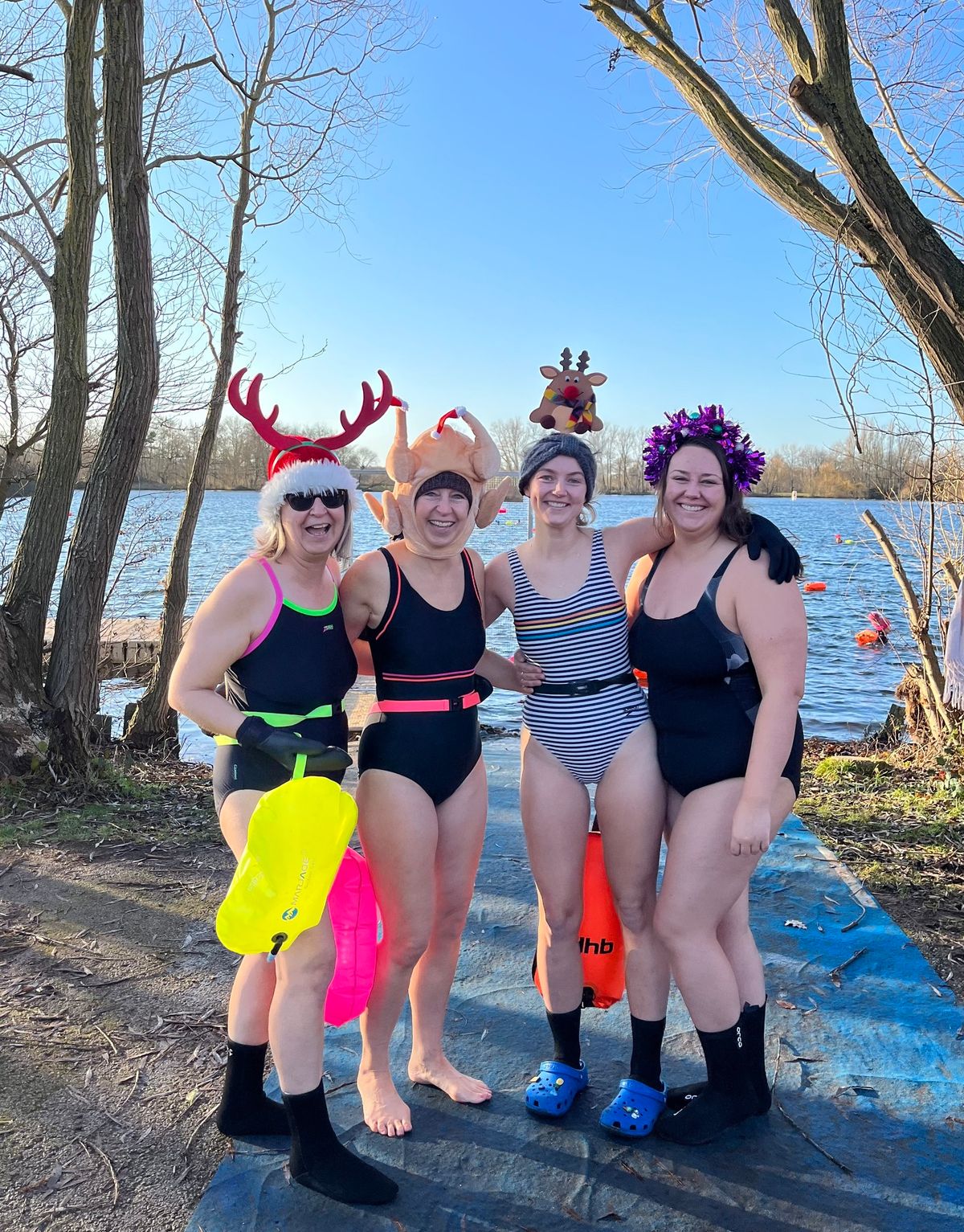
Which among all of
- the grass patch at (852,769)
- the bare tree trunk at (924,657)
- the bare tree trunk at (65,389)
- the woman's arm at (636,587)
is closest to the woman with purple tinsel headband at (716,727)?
the woman's arm at (636,587)

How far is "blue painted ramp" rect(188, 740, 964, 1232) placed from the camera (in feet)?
7.54

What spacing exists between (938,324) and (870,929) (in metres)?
3.11

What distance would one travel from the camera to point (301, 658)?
8.29 ft

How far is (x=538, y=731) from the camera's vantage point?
278 cm

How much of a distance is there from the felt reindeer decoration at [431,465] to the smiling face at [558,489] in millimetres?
198

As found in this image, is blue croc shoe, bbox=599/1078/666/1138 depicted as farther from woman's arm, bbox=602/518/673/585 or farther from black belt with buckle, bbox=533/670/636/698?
woman's arm, bbox=602/518/673/585

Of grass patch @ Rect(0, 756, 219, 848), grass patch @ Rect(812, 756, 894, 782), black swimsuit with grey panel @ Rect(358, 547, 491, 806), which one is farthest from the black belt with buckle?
grass patch @ Rect(812, 756, 894, 782)

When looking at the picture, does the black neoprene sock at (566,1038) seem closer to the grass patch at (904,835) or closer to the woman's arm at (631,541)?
the woman's arm at (631,541)

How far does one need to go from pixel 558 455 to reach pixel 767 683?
3.06 ft

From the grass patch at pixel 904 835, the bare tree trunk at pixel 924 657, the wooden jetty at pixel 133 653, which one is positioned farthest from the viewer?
the wooden jetty at pixel 133 653

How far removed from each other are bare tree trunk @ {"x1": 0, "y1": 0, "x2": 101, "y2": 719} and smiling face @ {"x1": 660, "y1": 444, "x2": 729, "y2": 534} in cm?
456

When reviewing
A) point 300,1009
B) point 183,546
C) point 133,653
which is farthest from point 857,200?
→ point 133,653

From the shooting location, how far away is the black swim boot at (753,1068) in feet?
8.84

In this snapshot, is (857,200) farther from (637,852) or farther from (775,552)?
(637,852)
